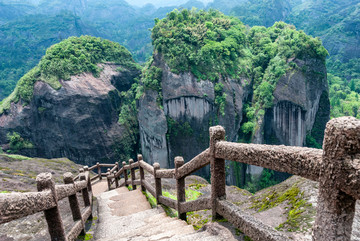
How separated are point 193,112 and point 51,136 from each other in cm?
1887

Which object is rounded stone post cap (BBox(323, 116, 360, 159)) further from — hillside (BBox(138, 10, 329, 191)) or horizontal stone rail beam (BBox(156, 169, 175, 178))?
hillside (BBox(138, 10, 329, 191))

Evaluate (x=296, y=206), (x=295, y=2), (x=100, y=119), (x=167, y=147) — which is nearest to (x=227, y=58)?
(x=167, y=147)

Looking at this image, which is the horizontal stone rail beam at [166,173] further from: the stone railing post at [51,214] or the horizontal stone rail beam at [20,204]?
the horizontal stone rail beam at [20,204]

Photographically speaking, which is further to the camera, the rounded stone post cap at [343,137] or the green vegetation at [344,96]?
the green vegetation at [344,96]

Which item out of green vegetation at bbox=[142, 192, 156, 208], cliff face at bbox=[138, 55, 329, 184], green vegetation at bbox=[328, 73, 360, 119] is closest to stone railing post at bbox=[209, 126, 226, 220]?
green vegetation at bbox=[142, 192, 156, 208]

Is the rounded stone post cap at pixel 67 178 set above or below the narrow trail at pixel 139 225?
above

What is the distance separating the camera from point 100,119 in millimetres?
29562

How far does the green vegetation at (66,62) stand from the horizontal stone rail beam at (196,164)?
2885 centimetres

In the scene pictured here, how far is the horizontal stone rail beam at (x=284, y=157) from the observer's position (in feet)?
3.97

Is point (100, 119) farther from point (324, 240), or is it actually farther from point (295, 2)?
point (295, 2)

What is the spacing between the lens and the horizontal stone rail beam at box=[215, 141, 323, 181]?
1209 mm

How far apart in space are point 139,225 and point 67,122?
27539 mm

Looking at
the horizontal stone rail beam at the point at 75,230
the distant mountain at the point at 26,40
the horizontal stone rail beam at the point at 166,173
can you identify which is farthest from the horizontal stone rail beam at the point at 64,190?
the distant mountain at the point at 26,40

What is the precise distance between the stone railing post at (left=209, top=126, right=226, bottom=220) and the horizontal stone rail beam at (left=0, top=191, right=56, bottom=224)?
167 cm
